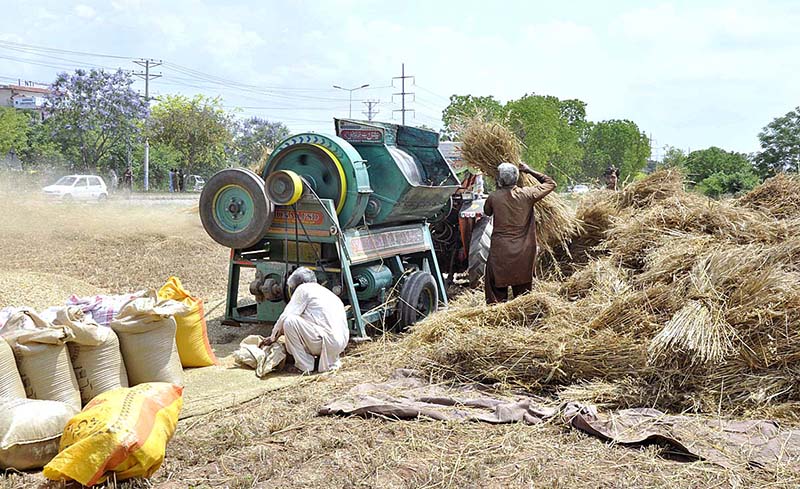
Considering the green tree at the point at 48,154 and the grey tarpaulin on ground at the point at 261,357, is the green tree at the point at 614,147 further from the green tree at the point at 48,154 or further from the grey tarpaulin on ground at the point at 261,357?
the grey tarpaulin on ground at the point at 261,357

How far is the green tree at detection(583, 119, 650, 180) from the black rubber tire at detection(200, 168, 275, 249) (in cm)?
4120

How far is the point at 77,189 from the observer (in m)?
23.0

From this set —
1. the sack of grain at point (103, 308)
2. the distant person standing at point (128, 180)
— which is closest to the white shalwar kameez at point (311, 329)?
the sack of grain at point (103, 308)

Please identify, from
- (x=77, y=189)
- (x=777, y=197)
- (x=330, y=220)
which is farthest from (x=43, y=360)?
(x=77, y=189)

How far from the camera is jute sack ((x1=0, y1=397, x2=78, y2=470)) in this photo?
3408 millimetres

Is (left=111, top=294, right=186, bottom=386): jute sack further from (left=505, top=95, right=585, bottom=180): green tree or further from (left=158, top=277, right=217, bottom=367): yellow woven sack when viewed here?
(left=505, top=95, right=585, bottom=180): green tree

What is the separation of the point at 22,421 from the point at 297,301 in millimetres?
2346

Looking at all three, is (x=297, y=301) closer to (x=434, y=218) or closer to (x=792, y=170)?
(x=434, y=218)

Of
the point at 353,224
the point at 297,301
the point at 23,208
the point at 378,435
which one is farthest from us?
the point at 23,208

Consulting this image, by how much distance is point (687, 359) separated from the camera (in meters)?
4.47

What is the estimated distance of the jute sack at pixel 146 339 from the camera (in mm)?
4645

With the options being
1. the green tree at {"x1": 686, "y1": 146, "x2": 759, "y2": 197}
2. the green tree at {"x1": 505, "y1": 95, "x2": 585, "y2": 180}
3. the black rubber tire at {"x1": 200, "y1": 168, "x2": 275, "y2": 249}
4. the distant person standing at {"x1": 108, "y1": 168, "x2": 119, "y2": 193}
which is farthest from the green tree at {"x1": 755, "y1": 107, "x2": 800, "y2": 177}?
the distant person standing at {"x1": 108, "y1": 168, "x2": 119, "y2": 193}

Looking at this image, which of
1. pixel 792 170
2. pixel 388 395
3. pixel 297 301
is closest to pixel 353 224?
pixel 297 301

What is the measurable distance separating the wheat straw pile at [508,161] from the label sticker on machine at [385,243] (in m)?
1.05
